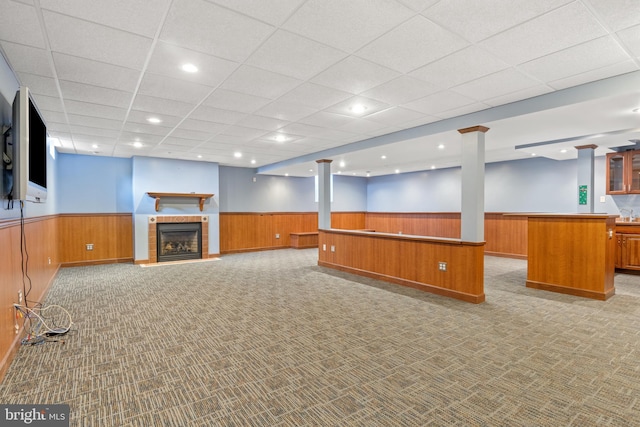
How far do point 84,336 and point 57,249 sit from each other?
4.64 m

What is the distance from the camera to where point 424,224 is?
10117mm

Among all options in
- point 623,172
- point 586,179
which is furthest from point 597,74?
point 623,172

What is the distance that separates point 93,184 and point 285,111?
585cm

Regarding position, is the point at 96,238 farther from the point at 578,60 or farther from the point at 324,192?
the point at 578,60

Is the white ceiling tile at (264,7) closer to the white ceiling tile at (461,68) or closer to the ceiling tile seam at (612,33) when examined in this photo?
the white ceiling tile at (461,68)

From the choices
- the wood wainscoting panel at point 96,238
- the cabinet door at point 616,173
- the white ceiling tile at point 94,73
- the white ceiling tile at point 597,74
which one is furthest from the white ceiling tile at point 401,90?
the wood wainscoting panel at point 96,238

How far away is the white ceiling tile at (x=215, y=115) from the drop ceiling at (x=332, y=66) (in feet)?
0.09

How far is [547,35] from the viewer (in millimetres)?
2424

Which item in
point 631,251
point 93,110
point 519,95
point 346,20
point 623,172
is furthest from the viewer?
point 623,172

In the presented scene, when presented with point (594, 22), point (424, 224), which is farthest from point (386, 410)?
point (424, 224)

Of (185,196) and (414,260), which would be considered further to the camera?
(185,196)

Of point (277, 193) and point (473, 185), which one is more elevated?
point (277, 193)

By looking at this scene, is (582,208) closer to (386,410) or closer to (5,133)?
(386,410)

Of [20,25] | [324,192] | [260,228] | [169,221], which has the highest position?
[20,25]
